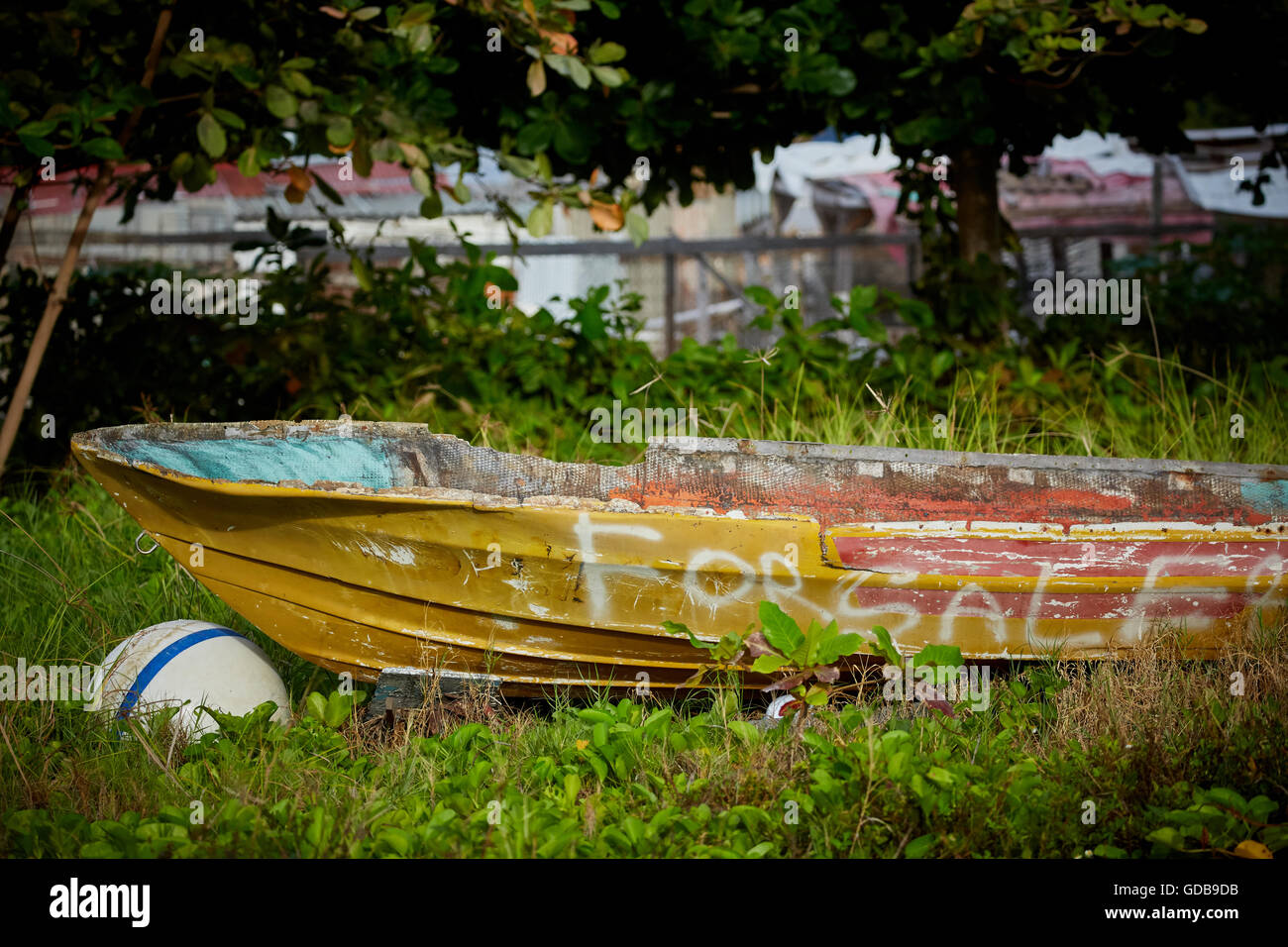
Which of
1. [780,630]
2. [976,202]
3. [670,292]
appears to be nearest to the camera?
[780,630]

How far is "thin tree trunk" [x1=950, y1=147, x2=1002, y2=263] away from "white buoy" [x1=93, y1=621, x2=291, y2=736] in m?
4.26

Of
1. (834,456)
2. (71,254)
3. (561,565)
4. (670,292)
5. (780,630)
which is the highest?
(670,292)

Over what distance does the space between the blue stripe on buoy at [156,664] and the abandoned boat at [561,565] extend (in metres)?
0.17

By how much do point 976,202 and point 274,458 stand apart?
4.09 metres

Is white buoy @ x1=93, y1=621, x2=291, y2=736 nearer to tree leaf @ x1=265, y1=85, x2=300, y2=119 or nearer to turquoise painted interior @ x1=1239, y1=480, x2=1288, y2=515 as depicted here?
tree leaf @ x1=265, y1=85, x2=300, y2=119

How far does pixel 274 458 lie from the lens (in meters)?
3.09

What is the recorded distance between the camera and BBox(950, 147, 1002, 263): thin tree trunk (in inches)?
219

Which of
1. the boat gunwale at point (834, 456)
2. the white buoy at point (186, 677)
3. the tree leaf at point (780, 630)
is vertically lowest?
the white buoy at point (186, 677)

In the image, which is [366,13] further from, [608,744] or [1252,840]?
[1252,840]

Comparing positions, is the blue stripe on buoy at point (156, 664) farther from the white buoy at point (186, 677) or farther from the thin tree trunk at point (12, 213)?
the thin tree trunk at point (12, 213)

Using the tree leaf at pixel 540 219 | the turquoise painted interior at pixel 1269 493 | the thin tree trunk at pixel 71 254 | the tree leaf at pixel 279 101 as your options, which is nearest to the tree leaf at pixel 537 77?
the tree leaf at pixel 540 219

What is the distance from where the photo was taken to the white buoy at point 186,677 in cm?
280

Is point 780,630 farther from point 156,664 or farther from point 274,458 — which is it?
point 156,664

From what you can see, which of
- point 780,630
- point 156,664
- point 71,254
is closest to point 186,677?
point 156,664
